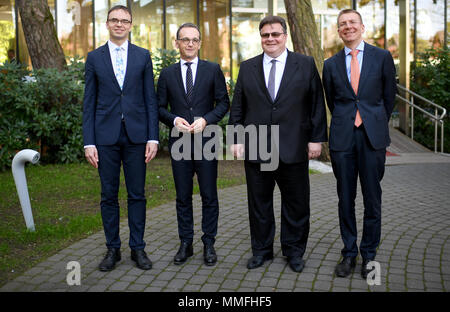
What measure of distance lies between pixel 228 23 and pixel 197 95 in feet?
46.2

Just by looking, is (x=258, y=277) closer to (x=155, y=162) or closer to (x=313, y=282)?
(x=313, y=282)

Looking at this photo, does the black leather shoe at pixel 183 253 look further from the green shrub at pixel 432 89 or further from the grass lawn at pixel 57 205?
the green shrub at pixel 432 89

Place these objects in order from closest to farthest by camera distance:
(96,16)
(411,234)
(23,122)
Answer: (411,234) < (23,122) < (96,16)

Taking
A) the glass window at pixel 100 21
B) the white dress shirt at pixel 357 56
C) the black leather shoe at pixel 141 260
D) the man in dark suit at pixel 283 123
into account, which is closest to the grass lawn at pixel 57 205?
the black leather shoe at pixel 141 260

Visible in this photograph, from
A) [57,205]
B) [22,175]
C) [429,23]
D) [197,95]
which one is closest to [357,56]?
[197,95]

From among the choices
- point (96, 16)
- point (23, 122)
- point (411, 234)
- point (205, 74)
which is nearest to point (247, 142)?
point (205, 74)

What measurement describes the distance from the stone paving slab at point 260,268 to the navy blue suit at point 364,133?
426 mm

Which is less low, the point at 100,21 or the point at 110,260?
the point at 100,21

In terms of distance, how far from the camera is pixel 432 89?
48.1ft

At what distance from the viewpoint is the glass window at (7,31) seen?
15156mm

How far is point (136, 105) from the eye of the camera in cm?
446

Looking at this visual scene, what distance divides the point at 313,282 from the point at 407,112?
470 inches

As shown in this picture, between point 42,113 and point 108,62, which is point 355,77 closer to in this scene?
point 108,62

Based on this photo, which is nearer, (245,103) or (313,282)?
(313,282)
